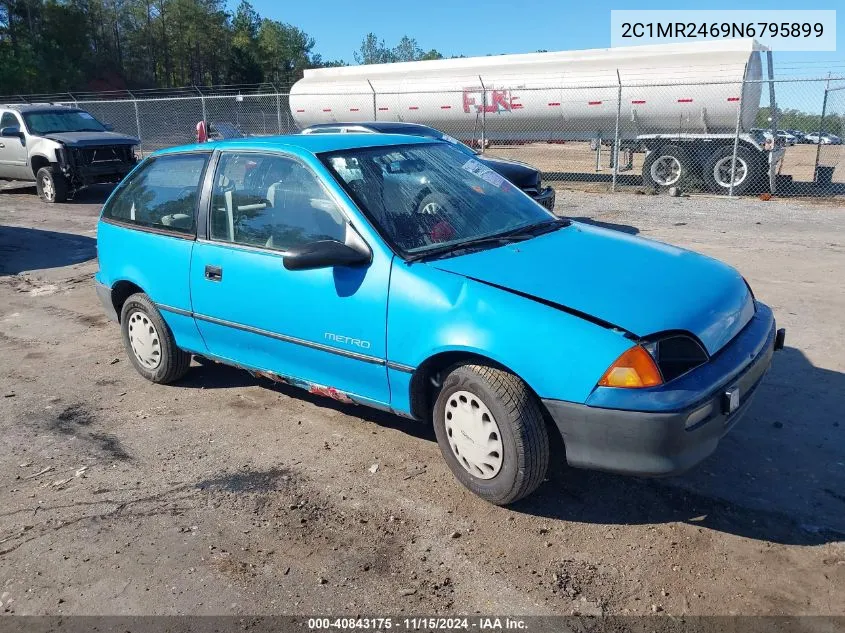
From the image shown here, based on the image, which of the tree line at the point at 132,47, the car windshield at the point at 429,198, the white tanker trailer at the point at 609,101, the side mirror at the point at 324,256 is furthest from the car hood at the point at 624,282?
the tree line at the point at 132,47

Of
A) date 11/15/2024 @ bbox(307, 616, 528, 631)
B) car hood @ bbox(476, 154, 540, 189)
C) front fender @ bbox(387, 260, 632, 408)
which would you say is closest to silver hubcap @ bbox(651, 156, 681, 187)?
car hood @ bbox(476, 154, 540, 189)

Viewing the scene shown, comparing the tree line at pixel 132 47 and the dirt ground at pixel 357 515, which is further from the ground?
the tree line at pixel 132 47

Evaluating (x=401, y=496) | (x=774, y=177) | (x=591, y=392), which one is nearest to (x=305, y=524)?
(x=401, y=496)

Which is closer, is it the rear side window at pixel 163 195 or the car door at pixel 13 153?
the rear side window at pixel 163 195

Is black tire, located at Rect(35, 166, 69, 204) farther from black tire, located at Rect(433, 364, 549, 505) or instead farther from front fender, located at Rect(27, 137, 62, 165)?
black tire, located at Rect(433, 364, 549, 505)

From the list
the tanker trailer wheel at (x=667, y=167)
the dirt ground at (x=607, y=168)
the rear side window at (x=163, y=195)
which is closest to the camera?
the rear side window at (x=163, y=195)

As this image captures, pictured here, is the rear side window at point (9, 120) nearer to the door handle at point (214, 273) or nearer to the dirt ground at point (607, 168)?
the dirt ground at point (607, 168)

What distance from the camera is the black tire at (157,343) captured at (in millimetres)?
4789

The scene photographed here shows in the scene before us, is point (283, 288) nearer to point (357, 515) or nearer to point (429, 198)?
point (429, 198)

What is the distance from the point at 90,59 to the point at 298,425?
56.5m

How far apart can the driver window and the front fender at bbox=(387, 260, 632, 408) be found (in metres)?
0.61

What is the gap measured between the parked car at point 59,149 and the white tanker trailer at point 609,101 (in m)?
7.23

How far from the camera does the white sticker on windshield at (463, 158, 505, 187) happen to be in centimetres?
437

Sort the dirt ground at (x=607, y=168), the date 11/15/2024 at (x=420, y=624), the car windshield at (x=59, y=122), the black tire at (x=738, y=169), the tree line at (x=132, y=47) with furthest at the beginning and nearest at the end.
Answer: the tree line at (x=132, y=47)
the dirt ground at (x=607, y=168)
the black tire at (x=738, y=169)
the car windshield at (x=59, y=122)
the date 11/15/2024 at (x=420, y=624)
